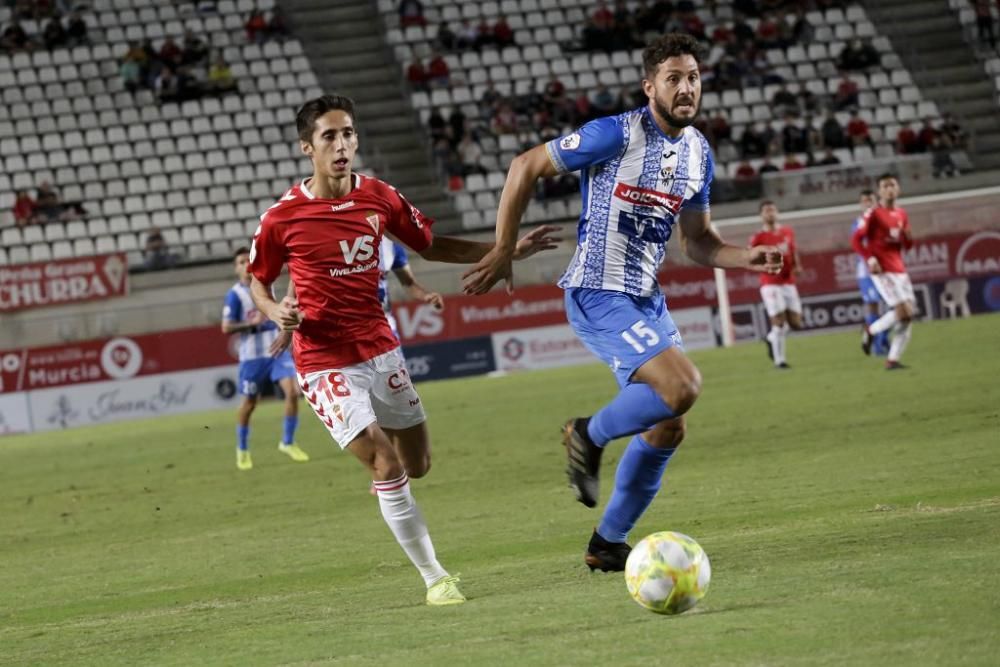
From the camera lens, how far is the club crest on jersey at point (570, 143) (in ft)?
23.3

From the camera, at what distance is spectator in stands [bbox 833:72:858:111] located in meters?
34.8

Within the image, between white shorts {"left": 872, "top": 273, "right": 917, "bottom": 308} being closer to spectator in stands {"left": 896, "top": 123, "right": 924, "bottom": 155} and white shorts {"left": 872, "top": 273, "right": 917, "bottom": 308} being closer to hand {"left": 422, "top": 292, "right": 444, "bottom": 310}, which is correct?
hand {"left": 422, "top": 292, "right": 444, "bottom": 310}

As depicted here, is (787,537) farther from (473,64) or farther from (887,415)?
(473,64)

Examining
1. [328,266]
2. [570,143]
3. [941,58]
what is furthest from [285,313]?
[941,58]

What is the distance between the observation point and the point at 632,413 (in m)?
7.09

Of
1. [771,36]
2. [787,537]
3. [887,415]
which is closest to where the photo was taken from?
[787,537]

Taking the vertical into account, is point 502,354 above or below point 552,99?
below

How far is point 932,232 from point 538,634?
82.4 feet

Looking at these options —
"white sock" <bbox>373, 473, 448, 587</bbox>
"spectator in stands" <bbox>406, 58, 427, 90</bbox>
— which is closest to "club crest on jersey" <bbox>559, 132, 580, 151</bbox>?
"white sock" <bbox>373, 473, 448, 587</bbox>

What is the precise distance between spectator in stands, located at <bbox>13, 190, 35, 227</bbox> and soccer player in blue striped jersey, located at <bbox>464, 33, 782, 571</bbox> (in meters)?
25.2

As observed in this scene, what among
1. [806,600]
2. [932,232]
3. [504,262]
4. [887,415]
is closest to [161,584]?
[504,262]

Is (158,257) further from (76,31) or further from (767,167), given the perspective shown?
(767,167)

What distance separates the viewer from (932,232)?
97.0ft

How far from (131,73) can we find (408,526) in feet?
93.1
